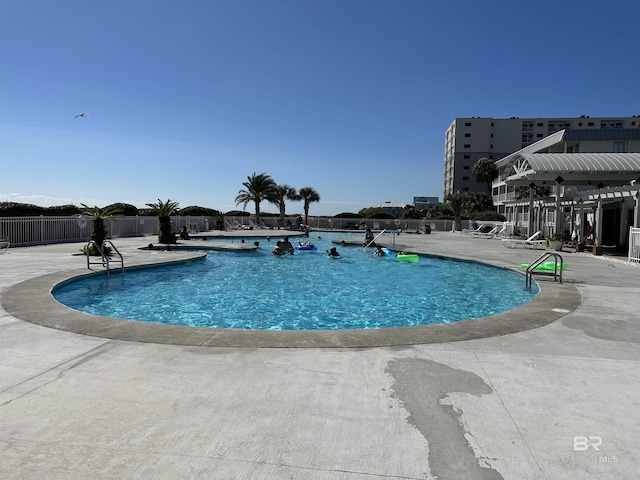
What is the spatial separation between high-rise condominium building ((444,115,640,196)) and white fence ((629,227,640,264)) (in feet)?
259

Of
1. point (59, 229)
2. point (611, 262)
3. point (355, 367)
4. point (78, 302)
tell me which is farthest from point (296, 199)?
point (355, 367)

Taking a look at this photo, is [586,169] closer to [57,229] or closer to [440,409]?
[440,409]

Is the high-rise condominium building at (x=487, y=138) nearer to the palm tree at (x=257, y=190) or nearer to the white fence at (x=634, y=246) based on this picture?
the palm tree at (x=257, y=190)

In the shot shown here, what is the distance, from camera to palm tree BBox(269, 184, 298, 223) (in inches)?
1860

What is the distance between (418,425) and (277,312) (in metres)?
6.21

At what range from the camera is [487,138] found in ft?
295

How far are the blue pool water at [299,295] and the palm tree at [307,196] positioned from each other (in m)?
34.9

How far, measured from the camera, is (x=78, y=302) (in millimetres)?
9125

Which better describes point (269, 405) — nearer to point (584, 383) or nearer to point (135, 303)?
point (584, 383)

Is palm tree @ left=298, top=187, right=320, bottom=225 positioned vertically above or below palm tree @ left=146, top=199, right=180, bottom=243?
above

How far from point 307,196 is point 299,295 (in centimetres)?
4052

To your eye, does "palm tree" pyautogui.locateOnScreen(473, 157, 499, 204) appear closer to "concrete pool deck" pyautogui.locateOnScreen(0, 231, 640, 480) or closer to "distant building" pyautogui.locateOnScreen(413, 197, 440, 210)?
"distant building" pyautogui.locateOnScreen(413, 197, 440, 210)

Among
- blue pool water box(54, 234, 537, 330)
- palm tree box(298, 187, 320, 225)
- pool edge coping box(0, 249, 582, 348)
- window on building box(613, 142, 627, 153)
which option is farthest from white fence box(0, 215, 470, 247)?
window on building box(613, 142, 627, 153)

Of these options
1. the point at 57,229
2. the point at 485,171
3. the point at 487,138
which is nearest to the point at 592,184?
the point at 57,229
